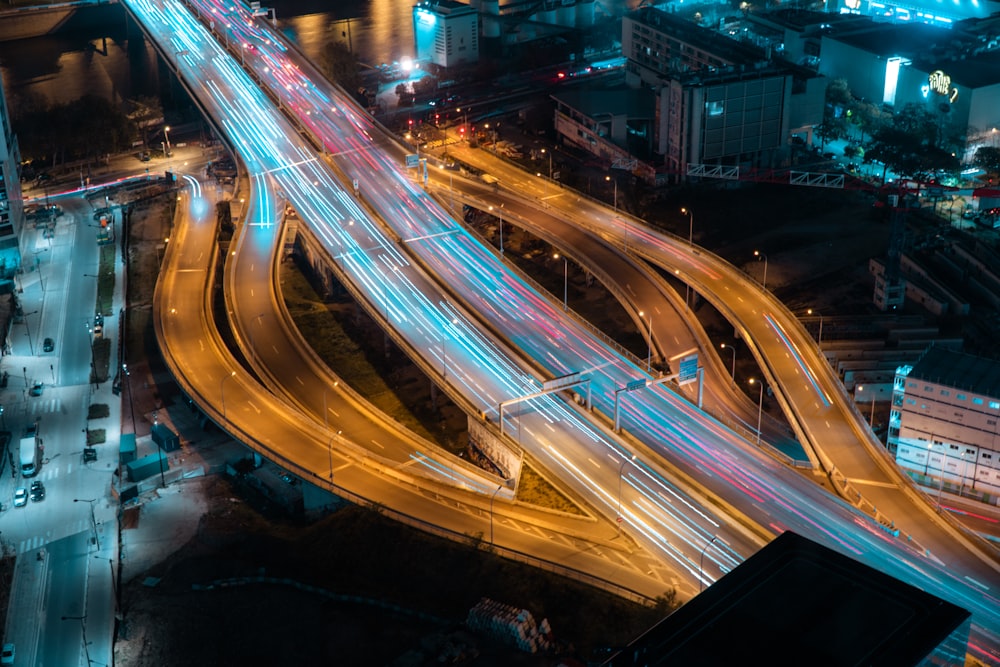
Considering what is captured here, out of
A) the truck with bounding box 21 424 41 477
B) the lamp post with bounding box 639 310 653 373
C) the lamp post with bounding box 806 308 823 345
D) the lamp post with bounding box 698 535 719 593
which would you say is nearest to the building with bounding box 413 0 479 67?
the lamp post with bounding box 639 310 653 373

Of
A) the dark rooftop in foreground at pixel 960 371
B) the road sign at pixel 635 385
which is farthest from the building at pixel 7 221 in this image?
the dark rooftop in foreground at pixel 960 371

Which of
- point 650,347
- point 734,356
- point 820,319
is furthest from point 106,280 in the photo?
point 820,319

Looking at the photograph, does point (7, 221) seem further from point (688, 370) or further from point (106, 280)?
point (688, 370)

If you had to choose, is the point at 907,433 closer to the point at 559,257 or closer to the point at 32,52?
the point at 559,257

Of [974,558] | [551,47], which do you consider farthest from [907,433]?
[551,47]

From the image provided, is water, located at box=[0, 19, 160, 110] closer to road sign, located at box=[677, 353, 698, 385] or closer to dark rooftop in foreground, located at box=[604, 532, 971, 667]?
road sign, located at box=[677, 353, 698, 385]
